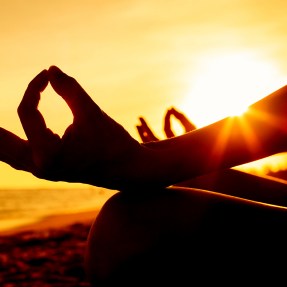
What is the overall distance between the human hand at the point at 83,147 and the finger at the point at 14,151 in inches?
1.8

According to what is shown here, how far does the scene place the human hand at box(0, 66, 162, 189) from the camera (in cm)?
100

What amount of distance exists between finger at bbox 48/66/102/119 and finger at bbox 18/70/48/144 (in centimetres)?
5

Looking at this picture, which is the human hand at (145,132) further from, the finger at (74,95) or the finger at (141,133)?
the finger at (74,95)

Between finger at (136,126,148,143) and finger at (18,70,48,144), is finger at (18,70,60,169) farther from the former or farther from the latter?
finger at (136,126,148,143)

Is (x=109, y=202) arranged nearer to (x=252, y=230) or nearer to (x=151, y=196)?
(x=151, y=196)

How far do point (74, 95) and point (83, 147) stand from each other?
0.36ft

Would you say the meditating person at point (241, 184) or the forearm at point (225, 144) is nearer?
the forearm at point (225, 144)

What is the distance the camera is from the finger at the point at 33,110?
105cm

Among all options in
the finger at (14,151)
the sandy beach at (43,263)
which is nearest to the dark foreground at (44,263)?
the sandy beach at (43,263)

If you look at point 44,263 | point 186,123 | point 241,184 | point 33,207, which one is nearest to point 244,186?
point 241,184

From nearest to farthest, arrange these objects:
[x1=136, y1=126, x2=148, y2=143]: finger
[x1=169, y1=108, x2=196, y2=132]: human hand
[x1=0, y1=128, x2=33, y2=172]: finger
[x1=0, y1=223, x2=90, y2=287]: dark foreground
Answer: [x1=0, y1=128, x2=33, y2=172]: finger, [x1=169, y1=108, x2=196, y2=132]: human hand, [x1=136, y1=126, x2=148, y2=143]: finger, [x1=0, y1=223, x2=90, y2=287]: dark foreground

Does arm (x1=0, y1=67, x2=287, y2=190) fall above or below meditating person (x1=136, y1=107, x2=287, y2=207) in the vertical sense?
above

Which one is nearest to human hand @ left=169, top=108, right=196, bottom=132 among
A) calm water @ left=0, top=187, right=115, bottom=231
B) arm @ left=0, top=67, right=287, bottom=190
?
arm @ left=0, top=67, right=287, bottom=190

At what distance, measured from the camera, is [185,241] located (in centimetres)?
100
